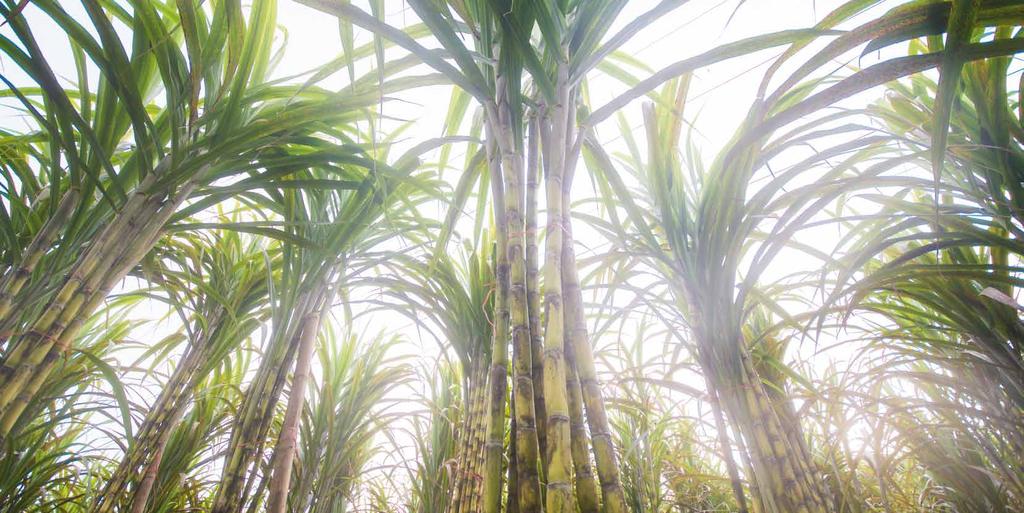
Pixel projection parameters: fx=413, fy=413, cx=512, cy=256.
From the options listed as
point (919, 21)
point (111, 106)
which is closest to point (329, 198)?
point (111, 106)

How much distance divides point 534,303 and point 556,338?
126 millimetres

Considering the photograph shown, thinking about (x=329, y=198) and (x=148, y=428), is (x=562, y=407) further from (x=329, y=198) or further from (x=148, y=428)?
(x=148, y=428)

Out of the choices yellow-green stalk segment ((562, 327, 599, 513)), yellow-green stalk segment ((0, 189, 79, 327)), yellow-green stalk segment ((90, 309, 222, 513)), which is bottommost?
yellow-green stalk segment ((562, 327, 599, 513))

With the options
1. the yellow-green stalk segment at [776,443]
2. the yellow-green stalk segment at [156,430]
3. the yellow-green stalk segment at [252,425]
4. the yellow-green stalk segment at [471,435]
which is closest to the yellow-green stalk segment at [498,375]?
the yellow-green stalk segment at [471,435]

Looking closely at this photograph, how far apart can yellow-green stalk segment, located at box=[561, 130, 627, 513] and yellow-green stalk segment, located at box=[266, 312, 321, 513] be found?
2.44ft

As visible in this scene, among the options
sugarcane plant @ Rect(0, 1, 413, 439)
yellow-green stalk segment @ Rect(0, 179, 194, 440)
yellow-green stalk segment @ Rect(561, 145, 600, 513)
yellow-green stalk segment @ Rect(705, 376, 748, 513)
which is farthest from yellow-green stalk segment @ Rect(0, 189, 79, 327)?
yellow-green stalk segment @ Rect(705, 376, 748, 513)

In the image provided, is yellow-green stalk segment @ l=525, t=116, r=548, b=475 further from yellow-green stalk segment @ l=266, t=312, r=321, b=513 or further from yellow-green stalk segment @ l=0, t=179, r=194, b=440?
yellow-green stalk segment @ l=0, t=179, r=194, b=440

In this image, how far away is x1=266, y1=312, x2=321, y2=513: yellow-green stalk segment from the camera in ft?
2.95

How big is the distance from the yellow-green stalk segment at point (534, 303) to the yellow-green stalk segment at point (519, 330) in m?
0.03

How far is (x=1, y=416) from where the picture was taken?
2.08 ft

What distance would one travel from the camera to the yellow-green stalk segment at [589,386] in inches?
17.7

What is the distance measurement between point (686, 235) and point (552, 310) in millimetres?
597

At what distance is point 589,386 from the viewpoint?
514mm

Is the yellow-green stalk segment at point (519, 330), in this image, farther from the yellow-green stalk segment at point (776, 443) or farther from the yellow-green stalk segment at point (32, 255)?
the yellow-green stalk segment at point (32, 255)
